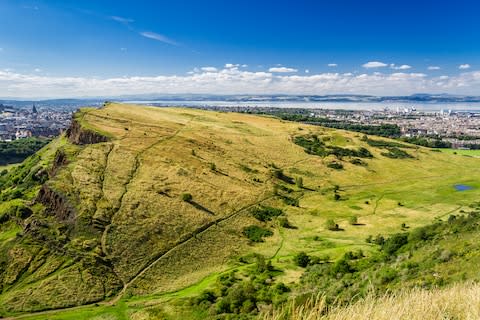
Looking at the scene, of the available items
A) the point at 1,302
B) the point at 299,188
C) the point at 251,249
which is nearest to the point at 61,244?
the point at 1,302

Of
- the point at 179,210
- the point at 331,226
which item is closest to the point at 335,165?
the point at 331,226

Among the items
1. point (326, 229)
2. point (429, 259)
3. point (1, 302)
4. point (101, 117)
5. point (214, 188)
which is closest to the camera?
point (429, 259)

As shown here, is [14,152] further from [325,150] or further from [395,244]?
[395,244]

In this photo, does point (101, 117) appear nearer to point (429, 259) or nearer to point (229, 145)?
point (229, 145)

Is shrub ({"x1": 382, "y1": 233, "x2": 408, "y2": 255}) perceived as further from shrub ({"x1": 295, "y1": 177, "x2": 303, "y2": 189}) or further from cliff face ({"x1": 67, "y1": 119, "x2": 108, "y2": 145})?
cliff face ({"x1": 67, "y1": 119, "x2": 108, "y2": 145})

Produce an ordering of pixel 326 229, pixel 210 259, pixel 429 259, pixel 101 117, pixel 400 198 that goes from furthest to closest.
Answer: pixel 101 117
pixel 400 198
pixel 326 229
pixel 210 259
pixel 429 259
